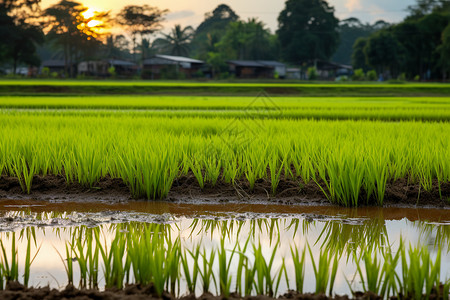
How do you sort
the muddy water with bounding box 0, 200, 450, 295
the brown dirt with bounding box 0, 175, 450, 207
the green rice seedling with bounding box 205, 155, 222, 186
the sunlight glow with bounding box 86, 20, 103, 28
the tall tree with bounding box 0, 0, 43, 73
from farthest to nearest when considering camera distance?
the sunlight glow with bounding box 86, 20, 103, 28, the tall tree with bounding box 0, 0, 43, 73, the green rice seedling with bounding box 205, 155, 222, 186, the brown dirt with bounding box 0, 175, 450, 207, the muddy water with bounding box 0, 200, 450, 295

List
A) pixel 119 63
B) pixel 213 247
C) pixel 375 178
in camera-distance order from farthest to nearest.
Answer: pixel 119 63
pixel 375 178
pixel 213 247

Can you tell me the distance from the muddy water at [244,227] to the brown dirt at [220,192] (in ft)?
0.48

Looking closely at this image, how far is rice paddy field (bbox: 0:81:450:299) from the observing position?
6.54 ft

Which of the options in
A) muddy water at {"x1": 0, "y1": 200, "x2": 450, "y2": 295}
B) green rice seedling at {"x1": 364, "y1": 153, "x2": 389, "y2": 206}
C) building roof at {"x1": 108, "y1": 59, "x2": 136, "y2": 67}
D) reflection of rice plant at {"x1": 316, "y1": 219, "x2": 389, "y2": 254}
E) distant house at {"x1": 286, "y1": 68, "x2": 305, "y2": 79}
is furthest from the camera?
distant house at {"x1": 286, "y1": 68, "x2": 305, "y2": 79}

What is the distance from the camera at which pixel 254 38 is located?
74000 mm

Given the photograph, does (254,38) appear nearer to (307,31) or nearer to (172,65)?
(307,31)

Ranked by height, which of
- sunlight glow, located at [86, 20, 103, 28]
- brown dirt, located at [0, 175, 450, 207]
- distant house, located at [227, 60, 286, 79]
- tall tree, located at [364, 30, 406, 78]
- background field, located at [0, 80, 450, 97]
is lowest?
brown dirt, located at [0, 175, 450, 207]

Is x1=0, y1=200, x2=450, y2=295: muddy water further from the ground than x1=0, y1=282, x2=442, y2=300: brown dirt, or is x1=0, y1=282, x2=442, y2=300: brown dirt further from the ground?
x1=0, y1=282, x2=442, y2=300: brown dirt

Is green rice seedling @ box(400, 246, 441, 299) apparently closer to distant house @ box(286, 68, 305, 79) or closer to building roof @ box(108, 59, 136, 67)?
building roof @ box(108, 59, 136, 67)

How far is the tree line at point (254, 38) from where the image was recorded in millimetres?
54281

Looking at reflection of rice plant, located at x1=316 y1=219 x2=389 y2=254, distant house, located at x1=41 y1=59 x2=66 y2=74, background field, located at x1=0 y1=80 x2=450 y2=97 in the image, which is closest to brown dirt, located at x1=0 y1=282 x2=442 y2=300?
reflection of rice plant, located at x1=316 y1=219 x2=389 y2=254

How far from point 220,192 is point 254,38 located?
236 feet

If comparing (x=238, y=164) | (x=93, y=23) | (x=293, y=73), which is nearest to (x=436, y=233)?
(x=238, y=164)

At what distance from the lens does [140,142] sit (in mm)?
4652
